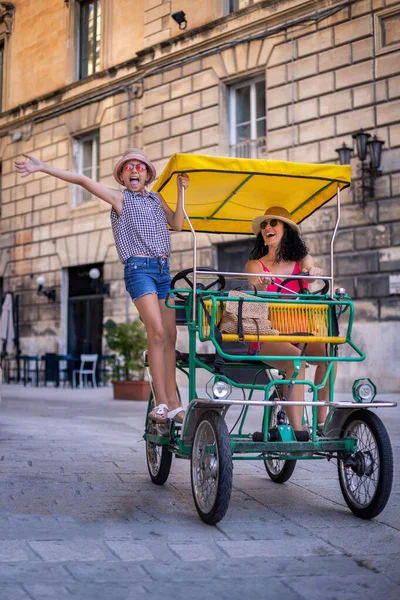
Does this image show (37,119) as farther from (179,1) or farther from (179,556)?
(179,556)

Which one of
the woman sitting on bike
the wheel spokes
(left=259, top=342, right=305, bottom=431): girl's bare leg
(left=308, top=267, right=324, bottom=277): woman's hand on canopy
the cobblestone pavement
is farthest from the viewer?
(left=308, top=267, right=324, bottom=277): woman's hand on canopy

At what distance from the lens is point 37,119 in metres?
24.2

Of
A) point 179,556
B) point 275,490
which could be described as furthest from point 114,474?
point 179,556

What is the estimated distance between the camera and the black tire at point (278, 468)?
19.0 feet

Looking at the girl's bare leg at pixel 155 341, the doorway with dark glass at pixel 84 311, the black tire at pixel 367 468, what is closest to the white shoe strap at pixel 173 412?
the girl's bare leg at pixel 155 341

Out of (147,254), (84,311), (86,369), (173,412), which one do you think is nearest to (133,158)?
(147,254)

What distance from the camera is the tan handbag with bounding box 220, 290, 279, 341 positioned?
4.91m

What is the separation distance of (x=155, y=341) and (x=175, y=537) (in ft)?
5.35

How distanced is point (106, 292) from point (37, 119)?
6470 millimetres

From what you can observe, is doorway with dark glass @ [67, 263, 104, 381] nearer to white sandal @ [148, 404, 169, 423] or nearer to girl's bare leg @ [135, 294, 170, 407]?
girl's bare leg @ [135, 294, 170, 407]

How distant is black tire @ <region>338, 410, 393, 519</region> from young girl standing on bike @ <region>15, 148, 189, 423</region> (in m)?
1.15

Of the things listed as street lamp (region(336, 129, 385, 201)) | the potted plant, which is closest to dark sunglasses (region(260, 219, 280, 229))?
the potted plant

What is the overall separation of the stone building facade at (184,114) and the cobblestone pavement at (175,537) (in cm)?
888

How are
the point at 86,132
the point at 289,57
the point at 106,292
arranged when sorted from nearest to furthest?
1. the point at 289,57
2. the point at 106,292
3. the point at 86,132
